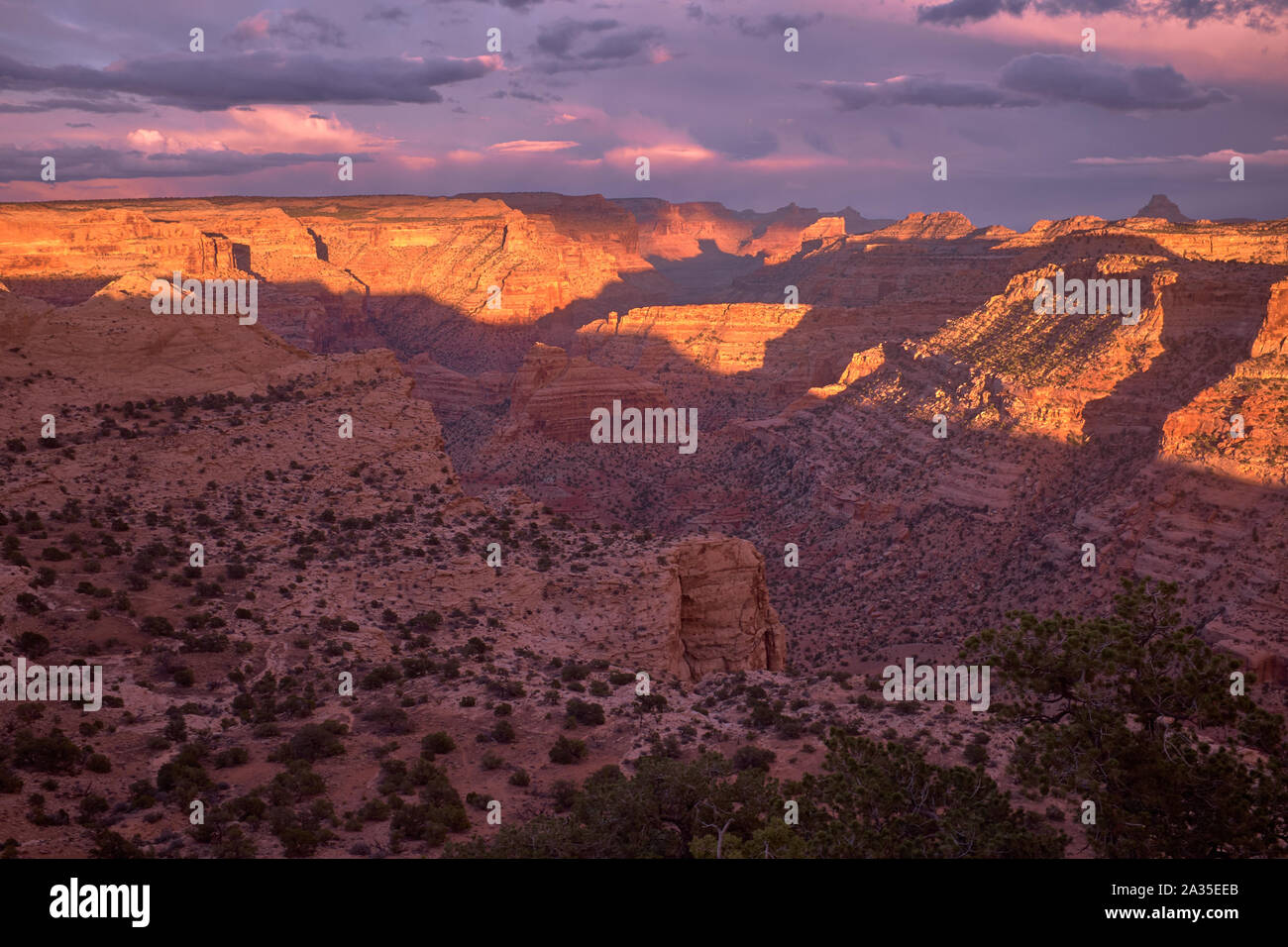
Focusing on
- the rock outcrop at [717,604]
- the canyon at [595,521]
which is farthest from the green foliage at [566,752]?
the rock outcrop at [717,604]

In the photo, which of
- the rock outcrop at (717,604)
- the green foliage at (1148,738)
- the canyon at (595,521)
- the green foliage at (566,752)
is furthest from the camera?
the rock outcrop at (717,604)

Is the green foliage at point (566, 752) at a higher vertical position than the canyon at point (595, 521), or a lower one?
lower

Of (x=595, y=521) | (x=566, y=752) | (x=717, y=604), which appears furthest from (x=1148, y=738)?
(x=595, y=521)

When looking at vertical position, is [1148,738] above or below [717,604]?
above

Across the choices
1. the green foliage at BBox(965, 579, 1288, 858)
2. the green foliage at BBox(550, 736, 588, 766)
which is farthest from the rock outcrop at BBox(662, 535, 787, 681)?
the green foliage at BBox(965, 579, 1288, 858)

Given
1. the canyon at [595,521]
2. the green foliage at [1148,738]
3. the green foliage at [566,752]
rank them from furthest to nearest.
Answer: the canyon at [595,521] → the green foliage at [566,752] → the green foliage at [1148,738]

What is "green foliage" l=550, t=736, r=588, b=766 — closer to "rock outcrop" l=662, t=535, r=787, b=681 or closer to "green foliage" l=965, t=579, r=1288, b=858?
"rock outcrop" l=662, t=535, r=787, b=681

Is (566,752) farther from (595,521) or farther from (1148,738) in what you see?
(595,521)

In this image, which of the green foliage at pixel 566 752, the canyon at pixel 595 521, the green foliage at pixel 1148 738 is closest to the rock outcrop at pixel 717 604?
the canyon at pixel 595 521

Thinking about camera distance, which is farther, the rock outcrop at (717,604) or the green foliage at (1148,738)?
the rock outcrop at (717,604)

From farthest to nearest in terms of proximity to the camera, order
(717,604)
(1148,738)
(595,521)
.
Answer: (595,521) → (717,604) → (1148,738)

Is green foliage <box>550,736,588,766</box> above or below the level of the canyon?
below

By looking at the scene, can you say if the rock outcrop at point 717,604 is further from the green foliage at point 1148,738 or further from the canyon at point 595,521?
the green foliage at point 1148,738

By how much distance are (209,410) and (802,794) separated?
25.6 meters
